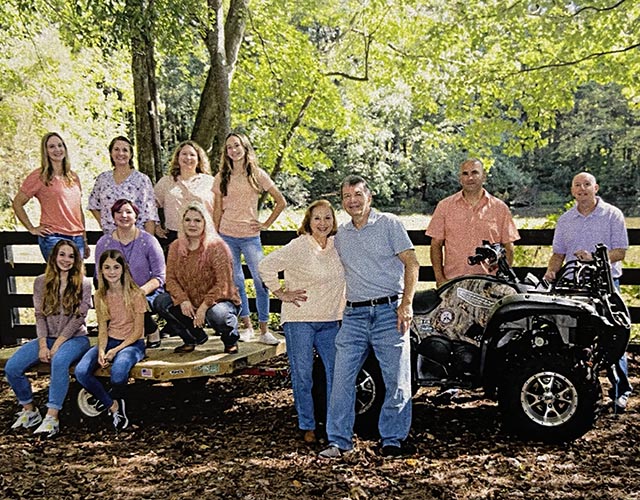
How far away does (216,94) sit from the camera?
964 cm

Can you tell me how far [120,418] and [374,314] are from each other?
7.54 feet

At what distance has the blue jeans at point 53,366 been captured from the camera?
563 cm

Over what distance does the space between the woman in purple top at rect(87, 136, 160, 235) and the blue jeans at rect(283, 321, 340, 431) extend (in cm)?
211

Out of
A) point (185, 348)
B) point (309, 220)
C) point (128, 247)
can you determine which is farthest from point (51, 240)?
point (309, 220)

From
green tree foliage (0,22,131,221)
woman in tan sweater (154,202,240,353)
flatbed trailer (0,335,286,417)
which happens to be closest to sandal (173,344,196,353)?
flatbed trailer (0,335,286,417)

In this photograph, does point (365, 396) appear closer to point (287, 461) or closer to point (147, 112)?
point (287, 461)

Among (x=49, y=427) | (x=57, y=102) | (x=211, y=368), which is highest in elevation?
(x=57, y=102)

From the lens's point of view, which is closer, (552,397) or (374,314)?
(374,314)

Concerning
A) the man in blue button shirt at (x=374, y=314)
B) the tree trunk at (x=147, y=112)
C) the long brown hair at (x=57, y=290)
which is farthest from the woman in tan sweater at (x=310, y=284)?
the tree trunk at (x=147, y=112)

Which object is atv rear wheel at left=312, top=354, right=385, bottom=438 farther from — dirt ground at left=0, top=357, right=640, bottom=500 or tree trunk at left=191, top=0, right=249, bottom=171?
tree trunk at left=191, top=0, right=249, bottom=171

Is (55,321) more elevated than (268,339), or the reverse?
(55,321)

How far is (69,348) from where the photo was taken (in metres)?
5.75

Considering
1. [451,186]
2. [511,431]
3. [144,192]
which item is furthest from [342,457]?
[451,186]

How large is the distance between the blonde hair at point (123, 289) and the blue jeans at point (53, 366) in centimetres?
35
